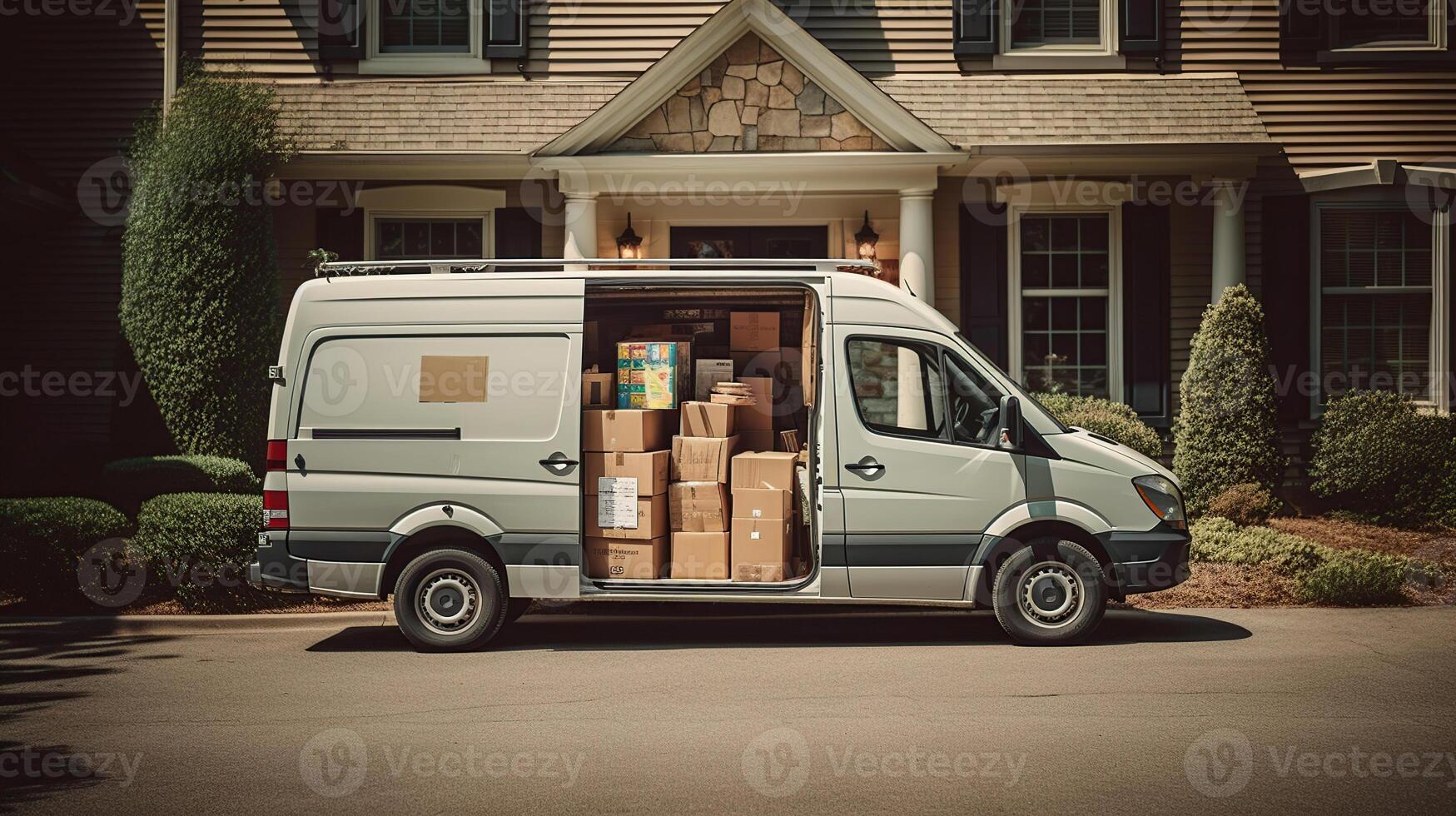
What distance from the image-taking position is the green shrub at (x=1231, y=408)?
12.7 metres

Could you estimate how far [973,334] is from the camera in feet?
46.2

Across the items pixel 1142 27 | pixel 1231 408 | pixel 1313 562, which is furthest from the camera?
pixel 1142 27

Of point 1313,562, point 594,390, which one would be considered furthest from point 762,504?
point 1313,562

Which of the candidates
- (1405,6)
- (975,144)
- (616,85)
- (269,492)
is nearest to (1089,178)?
(975,144)

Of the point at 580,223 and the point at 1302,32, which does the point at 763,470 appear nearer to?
the point at 580,223

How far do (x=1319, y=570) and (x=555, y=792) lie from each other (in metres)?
6.88

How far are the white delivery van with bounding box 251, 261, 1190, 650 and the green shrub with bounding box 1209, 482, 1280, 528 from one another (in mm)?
4281

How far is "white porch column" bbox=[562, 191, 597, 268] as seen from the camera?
13000 millimetres

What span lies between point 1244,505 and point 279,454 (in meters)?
8.56

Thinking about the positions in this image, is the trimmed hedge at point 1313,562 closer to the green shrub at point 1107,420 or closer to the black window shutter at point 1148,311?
the green shrub at point 1107,420

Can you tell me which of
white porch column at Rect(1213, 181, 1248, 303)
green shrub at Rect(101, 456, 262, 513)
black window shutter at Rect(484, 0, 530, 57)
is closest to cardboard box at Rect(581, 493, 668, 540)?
green shrub at Rect(101, 456, 262, 513)

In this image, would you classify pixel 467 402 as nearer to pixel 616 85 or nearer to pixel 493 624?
pixel 493 624

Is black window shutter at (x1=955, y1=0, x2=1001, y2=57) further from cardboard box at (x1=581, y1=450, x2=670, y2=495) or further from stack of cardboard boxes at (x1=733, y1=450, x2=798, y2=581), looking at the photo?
cardboard box at (x1=581, y1=450, x2=670, y2=495)

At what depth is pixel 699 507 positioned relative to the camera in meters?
8.33
